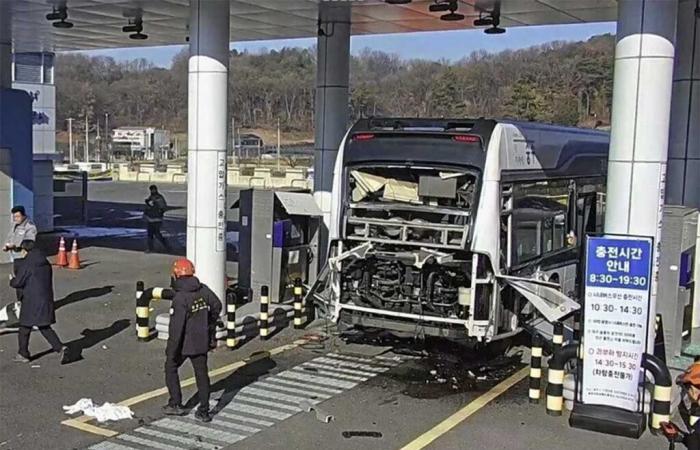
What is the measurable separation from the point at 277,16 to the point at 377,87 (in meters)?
67.7

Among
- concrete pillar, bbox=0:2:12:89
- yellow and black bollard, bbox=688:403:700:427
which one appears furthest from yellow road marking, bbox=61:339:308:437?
concrete pillar, bbox=0:2:12:89

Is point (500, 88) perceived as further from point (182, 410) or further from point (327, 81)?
point (182, 410)

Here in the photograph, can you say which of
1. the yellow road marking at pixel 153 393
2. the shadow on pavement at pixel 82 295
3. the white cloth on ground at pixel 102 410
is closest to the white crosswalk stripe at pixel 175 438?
the yellow road marking at pixel 153 393

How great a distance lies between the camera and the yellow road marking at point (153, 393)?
27.3 ft

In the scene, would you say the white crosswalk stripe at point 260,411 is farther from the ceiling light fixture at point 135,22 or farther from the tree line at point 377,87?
the tree line at point 377,87

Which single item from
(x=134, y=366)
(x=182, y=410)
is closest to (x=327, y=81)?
(x=134, y=366)

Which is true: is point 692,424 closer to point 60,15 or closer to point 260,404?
point 260,404

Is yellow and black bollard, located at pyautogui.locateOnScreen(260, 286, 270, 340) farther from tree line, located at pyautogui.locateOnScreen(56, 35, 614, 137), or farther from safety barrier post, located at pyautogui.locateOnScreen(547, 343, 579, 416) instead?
tree line, located at pyautogui.locateOnScreen(56, 35, 614, 137)

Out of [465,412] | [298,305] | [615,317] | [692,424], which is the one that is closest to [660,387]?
[615,317]

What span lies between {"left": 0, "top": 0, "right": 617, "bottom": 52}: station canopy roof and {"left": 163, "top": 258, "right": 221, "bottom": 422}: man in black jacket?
25.0 feet

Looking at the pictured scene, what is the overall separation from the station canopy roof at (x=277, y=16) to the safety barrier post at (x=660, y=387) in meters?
8.46

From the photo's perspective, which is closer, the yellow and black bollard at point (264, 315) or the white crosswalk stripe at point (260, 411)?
the white crosswalk stripe at point (260, 411)

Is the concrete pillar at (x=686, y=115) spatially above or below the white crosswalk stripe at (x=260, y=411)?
above

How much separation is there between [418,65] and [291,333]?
251 feet
